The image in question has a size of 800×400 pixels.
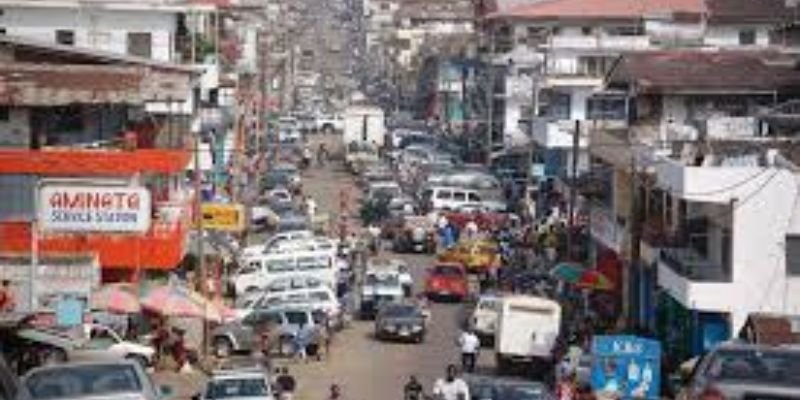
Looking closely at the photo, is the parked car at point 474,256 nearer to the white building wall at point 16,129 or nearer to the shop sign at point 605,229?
the shop sign at point 605,229

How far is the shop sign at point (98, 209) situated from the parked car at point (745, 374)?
2570cm

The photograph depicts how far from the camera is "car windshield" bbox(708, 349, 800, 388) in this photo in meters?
20.0

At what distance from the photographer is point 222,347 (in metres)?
51.8

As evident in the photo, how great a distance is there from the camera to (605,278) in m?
56.2

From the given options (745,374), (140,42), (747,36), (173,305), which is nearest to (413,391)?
(173,305)

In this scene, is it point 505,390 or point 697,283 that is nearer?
point 505,390

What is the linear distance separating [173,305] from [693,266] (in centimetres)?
1094

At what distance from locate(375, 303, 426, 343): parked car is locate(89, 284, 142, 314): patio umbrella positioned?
8.36m

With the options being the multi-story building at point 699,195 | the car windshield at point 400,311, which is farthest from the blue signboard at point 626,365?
the car windshield at point 400,311

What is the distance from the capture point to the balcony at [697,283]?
45062 millimetres

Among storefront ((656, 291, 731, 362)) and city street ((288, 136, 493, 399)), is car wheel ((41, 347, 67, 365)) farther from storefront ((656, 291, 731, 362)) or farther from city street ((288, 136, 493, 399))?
storefront ((656, 291, 731, 362))

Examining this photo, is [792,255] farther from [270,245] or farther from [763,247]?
[270,245]

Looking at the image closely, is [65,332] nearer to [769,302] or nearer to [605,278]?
[769,302]

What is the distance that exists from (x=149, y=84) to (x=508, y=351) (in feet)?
39.0
